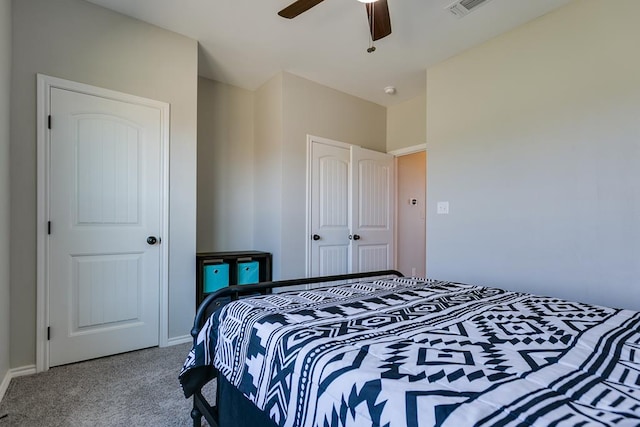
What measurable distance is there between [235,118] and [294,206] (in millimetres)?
1342

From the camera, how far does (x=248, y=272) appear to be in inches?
132

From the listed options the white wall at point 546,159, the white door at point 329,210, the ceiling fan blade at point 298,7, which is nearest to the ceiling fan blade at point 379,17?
the ceiling fan blade at point 298,7

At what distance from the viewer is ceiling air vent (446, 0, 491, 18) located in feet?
7.75

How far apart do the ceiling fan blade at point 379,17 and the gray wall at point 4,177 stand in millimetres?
2290

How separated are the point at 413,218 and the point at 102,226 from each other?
4.12m

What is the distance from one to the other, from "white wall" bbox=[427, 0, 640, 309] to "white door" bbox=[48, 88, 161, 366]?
265 cm

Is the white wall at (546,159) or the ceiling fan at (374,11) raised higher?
the ceiling fan at (374,11)

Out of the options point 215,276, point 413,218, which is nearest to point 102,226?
point 215,276

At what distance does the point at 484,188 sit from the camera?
2.86m

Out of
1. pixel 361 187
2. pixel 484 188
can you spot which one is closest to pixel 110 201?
pixel 361 187

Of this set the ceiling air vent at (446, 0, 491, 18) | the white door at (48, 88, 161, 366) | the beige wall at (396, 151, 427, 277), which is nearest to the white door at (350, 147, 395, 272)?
the beige wall at (396, 151, 427, 277)

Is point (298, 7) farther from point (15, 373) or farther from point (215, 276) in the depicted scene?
point (15, 373)

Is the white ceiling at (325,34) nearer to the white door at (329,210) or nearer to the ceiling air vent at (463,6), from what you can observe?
the ceiling air vent at (463,6)

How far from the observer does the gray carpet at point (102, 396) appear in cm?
168
